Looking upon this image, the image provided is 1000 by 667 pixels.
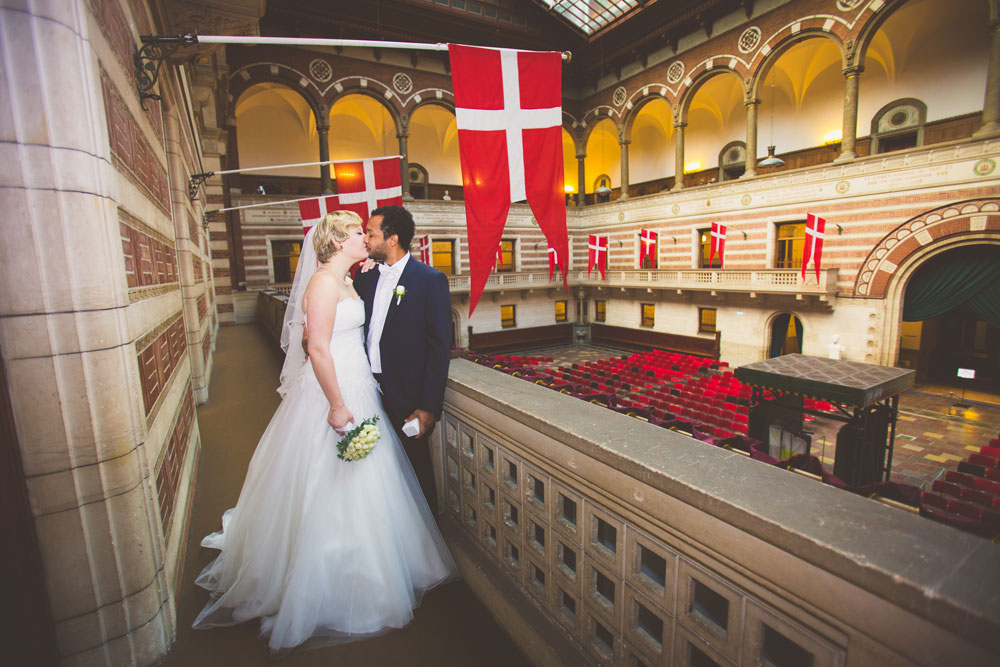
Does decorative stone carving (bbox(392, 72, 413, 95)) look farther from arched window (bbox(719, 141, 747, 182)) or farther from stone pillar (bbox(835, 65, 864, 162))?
stone pillar (bbox(835, 65, 864, 162))

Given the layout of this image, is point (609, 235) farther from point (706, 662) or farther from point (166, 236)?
point (706, 662)

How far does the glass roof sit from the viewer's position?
19.1 m

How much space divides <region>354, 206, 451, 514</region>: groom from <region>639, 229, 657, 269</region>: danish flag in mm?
17310

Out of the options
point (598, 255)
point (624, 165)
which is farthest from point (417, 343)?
point (624, 165)

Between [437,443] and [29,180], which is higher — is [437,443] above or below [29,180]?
below

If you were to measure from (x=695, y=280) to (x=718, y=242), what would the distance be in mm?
2015

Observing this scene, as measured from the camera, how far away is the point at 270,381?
22.9ft

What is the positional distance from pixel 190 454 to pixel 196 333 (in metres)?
2.71

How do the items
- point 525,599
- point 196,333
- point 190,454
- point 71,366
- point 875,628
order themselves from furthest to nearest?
point 196,333 < point 190,454 < point 525,599 < point 71,366 < point 875,628

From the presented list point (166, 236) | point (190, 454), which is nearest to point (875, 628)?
point (190, 454)

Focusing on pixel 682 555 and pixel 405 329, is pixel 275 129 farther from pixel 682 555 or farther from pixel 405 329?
pixel 682 555

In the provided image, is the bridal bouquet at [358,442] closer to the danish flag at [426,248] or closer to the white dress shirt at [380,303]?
the white dress shirt at [380,303]

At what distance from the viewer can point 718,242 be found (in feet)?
55.7

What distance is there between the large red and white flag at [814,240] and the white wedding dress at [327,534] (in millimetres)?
15372
